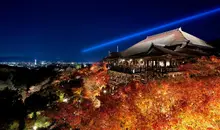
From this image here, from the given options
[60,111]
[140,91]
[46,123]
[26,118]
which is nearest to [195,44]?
[140,91]

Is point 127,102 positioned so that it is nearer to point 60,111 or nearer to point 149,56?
point 149,56

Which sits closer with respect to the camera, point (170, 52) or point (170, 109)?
point (170, 109)

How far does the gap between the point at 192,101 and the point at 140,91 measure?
353cm

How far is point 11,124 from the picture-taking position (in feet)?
60.1

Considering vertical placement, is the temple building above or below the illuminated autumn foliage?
above

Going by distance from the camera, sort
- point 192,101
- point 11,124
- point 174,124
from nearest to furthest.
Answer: point 174,124, point 192,101, point 11,124

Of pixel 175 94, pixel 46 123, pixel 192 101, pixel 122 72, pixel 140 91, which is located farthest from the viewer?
pixel 122 72

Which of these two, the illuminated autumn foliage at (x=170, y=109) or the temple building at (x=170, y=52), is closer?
the illuminated autumn foliage at (x=170, y=109)

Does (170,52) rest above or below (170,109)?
above

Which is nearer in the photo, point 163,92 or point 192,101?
point 192,101

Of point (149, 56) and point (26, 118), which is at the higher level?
point (149, 56)

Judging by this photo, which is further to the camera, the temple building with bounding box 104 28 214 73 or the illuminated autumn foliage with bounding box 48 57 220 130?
the temple building with bounding box 104 28 214 73

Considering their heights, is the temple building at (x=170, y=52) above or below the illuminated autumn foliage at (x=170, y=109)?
above

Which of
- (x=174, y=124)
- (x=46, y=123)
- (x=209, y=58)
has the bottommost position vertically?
(x=46, y=123)
